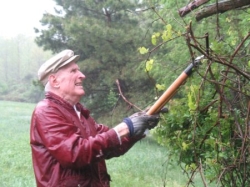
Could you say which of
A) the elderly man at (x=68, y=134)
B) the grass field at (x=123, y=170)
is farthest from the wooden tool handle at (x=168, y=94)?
the grass field at (x=123, y=170)

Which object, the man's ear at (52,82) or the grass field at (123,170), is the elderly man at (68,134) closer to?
the man's ear at (52,82)

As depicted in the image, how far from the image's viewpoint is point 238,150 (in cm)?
228

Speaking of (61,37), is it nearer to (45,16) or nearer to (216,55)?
(45,16)

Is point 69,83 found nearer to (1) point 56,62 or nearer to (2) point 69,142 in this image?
(1) point 56,62

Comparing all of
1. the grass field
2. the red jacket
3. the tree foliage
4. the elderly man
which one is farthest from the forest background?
the grass field

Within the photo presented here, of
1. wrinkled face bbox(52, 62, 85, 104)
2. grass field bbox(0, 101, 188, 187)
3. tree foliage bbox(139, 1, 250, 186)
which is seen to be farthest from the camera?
grass field bbox(0, 101, 188, 187)

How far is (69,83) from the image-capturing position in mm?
2619

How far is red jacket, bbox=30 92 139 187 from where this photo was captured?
7.48ft

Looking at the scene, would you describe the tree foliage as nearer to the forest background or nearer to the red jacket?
the forest background

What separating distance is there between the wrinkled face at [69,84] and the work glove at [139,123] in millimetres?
363

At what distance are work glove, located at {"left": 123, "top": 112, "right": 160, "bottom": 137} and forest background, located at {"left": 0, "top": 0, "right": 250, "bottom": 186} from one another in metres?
0.16

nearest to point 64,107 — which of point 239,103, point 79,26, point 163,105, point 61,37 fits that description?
point 163,105

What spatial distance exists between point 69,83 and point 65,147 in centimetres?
48

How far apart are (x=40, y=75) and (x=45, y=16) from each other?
62.7 ft
